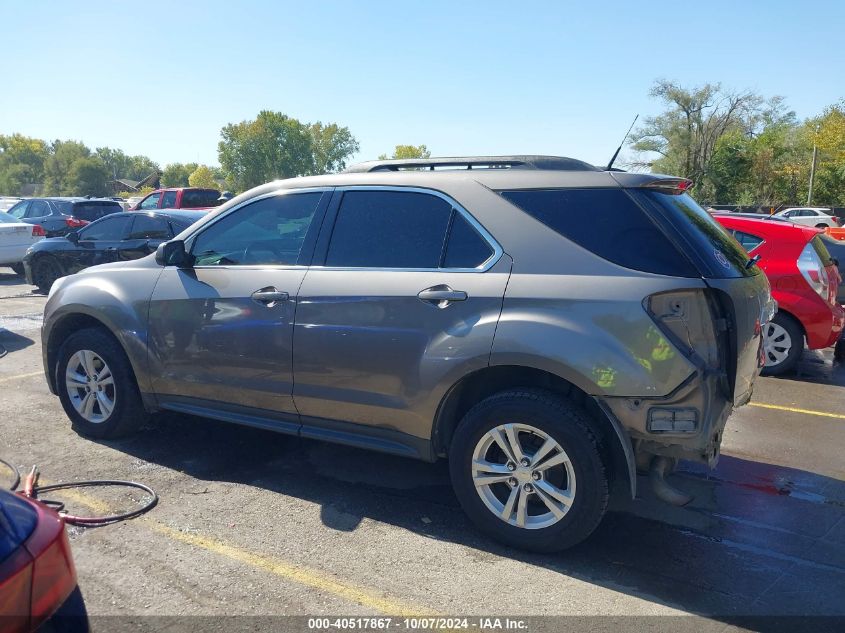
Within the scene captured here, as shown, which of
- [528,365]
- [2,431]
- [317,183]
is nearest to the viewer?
[528,365]

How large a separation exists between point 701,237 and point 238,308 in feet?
8.87

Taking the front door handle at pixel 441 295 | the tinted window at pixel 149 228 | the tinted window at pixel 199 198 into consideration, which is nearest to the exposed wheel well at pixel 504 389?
the front door handle at pixel 441 295

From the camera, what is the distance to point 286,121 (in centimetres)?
10612

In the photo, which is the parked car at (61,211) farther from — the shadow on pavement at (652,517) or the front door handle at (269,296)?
the front door handle at (269,296)

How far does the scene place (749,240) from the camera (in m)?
7.40

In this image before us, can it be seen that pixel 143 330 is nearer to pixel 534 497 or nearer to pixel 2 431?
pixel 2 431

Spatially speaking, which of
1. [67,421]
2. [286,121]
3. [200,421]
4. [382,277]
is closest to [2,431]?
[67,421]

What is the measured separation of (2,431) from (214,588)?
3.09m

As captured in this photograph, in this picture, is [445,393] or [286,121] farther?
[286,121]

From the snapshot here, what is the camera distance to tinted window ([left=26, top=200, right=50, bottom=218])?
18.8 metres

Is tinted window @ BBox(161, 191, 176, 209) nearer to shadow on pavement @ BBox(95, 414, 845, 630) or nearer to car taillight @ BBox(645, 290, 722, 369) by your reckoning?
shadow on pavement @ BBox(95, 414, 845, 630)

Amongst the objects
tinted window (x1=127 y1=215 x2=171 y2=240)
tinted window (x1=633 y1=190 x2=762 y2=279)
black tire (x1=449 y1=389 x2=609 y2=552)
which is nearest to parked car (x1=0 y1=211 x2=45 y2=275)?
tinted window (x1=127 y1=215 x2=171 y2=240)

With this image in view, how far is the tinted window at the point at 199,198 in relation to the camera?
17.7 metres

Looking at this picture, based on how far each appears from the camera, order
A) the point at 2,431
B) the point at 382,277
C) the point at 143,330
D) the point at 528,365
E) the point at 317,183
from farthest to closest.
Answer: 1. the point at 2,431
2. the point at 143,330
3. the point at 317,183
4. the point at 382,277
5. the point at 528,365
